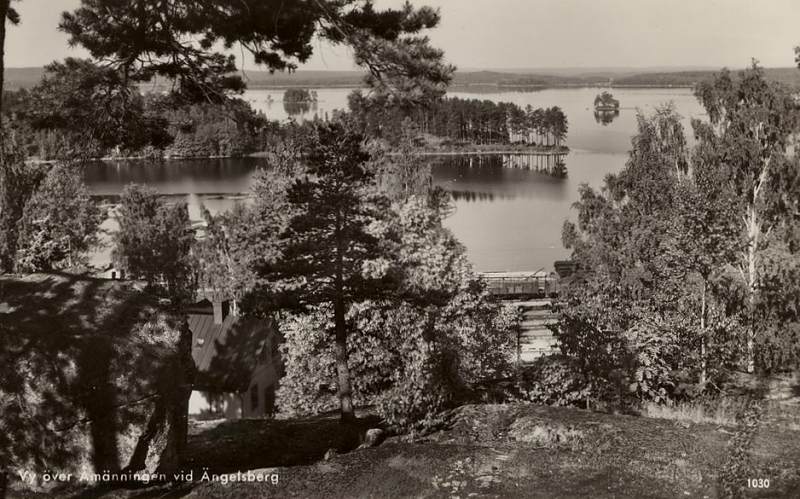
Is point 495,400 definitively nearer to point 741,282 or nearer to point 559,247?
point 741,282

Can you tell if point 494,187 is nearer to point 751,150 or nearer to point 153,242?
point 153,242

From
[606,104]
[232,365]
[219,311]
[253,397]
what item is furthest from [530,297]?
[606,104]

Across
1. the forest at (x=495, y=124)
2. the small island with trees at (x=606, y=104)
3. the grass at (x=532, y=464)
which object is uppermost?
the small island with trees at (x=606, y=104)

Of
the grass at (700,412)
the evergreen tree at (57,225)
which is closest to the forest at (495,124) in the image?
the evergreen tree at (57,225)

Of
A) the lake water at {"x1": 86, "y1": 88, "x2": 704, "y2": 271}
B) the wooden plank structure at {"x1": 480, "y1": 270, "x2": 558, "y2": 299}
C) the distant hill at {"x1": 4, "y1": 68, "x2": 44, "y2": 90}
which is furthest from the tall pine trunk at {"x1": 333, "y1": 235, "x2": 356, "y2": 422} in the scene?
the lake water at {"x1": 86, "y1": 88, "x2": 704, "y2": 271}

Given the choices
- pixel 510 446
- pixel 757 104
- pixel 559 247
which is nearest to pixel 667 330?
pixel 510 446

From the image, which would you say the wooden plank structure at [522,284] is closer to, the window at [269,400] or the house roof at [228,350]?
the window at [269,400]
